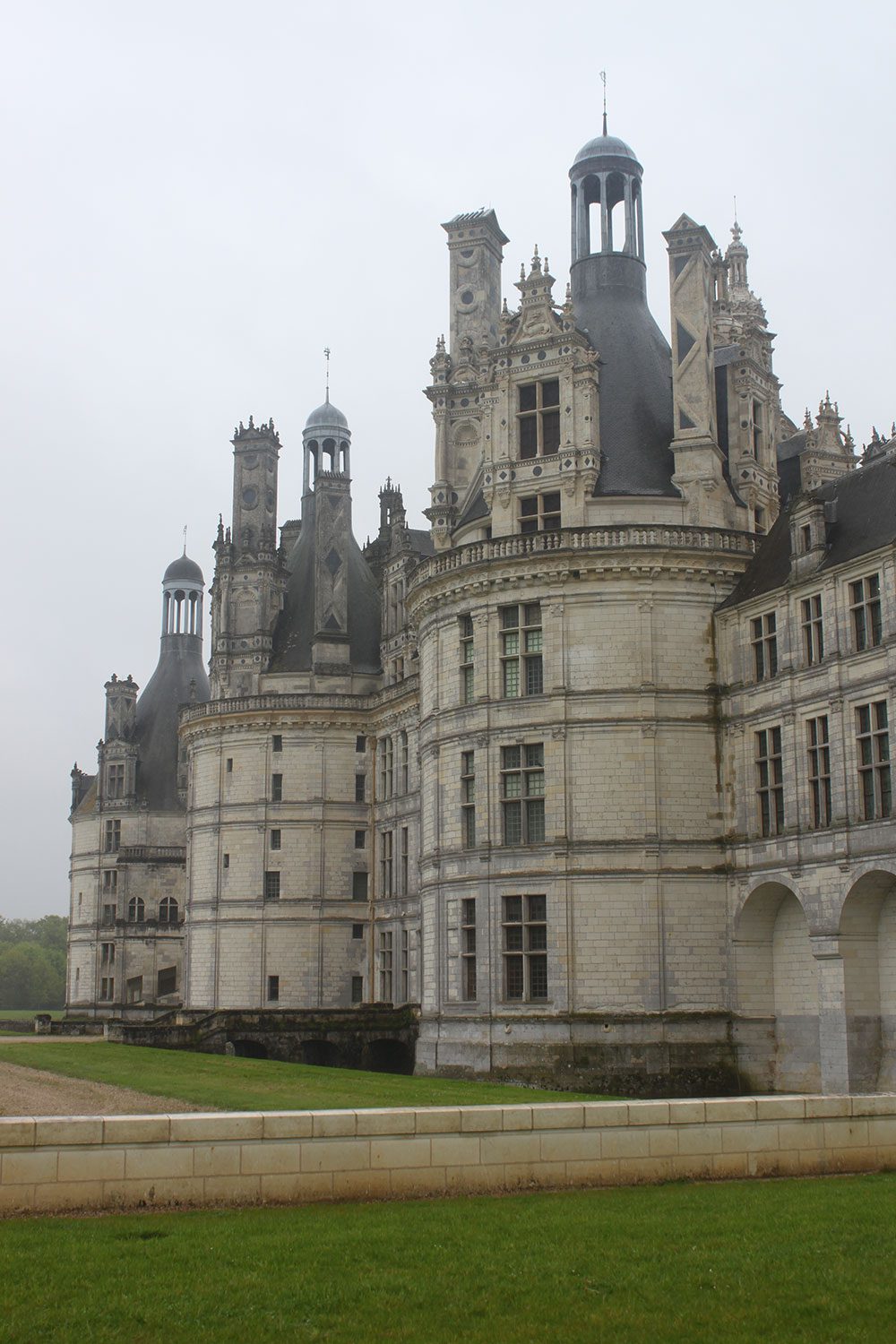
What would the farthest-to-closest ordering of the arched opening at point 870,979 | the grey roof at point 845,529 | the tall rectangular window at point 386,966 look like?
the tall rectangular window at point 386,966
the grey roof at point 845,529
the arched opening at point 870,979

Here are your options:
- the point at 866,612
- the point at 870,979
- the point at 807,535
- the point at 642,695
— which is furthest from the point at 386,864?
the point at 866,612

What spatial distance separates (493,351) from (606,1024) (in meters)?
18.8

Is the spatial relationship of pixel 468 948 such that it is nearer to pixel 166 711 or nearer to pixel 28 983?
pixel 166 711

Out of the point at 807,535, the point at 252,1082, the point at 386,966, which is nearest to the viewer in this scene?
the point at 252,1082

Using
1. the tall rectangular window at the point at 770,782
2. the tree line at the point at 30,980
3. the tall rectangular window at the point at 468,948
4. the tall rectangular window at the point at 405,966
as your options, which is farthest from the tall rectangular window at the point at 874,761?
the tree line at the point at 30,980

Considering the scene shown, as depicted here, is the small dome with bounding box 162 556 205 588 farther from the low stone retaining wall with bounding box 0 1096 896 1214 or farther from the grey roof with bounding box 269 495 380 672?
the low stone retaining wall with bounding box 0 1096 896 1214

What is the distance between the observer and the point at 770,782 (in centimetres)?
3644

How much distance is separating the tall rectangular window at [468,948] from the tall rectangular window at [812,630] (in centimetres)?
1107

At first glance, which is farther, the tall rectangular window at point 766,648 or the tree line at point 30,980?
the tree line at point 30,980

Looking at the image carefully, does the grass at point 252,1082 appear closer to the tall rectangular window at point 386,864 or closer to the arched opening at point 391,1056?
the arched opening at point 391,1056

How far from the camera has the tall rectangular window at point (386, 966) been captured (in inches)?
2208

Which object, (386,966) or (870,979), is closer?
(870,979)

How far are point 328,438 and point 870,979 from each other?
40.5 meters

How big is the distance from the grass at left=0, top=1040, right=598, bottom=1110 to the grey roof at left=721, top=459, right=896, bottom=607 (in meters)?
13.3
